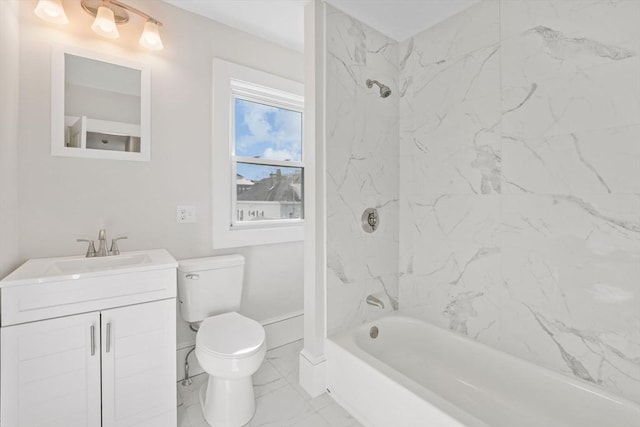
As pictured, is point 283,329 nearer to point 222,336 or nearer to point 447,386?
point 222,336

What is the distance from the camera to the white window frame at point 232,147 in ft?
6.63

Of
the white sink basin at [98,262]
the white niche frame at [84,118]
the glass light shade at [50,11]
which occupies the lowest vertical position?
the white sink basin at [98,262]

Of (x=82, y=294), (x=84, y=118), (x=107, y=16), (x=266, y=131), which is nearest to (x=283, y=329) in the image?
(x=82, y=294)

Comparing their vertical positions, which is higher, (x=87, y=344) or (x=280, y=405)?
(x=87, y=344)

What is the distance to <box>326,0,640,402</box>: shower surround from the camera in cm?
130

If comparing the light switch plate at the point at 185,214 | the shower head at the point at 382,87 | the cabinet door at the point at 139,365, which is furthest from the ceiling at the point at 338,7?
the cabinet door at the point at 139,365

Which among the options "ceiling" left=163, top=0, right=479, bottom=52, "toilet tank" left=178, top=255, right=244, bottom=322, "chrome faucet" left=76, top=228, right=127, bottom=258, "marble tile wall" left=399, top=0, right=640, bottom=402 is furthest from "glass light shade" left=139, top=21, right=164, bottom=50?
"marble tile wall" left=399, top=0, right=640, bottom=402

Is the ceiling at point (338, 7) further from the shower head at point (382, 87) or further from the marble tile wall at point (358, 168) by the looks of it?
the shower head at point (382, 87)

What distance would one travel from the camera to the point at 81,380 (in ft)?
4.11

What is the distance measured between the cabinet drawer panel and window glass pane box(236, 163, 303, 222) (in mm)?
885

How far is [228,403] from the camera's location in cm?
151

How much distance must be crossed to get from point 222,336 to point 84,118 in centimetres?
142

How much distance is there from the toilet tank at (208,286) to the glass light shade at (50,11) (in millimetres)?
1410

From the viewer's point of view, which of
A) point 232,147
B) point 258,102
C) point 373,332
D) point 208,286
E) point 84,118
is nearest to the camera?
point 84,118
